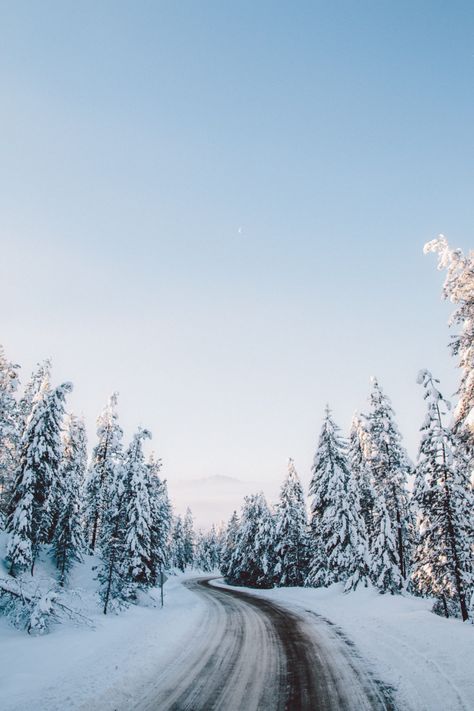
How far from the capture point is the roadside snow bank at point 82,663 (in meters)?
7.27

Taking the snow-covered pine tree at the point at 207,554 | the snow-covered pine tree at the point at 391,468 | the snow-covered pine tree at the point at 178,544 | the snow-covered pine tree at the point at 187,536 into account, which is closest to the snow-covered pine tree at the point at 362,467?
the snow-covered pine tree at the point at 391,468

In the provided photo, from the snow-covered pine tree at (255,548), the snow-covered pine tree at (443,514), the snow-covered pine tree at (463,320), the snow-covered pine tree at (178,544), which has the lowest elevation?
the snow-covered pine tree at (178,544)

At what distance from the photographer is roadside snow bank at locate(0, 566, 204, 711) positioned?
23.9ft

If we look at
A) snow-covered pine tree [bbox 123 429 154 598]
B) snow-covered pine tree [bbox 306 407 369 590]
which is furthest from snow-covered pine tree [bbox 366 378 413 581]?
snow-covered pine tree [bbox 123 429 154 598]

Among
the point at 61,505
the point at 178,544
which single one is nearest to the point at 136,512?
the point at 61,505

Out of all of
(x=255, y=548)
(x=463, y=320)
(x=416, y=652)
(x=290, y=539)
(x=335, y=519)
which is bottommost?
(x=255, y=548)

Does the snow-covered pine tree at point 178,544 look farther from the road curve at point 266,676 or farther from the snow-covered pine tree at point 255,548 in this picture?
the road curve at point 266,676

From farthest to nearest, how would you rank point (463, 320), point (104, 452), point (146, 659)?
point (104, 452) < point (463, 320) < point (146, 659)

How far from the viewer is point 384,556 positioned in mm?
24328

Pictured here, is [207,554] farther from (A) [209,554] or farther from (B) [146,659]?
(B) [146,659]

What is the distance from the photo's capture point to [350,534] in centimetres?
2902

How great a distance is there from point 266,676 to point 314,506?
25388mm

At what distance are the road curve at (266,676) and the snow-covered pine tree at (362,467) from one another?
816 inches

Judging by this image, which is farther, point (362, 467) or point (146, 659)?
point (362, 467)
